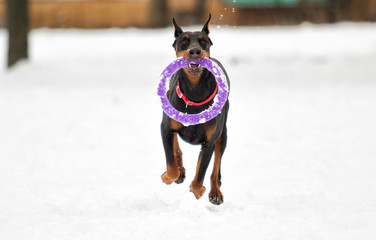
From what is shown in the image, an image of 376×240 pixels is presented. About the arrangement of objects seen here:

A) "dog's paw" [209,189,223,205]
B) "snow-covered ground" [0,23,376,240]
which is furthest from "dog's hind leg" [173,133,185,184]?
"dog's paw" [209,189,223,205]

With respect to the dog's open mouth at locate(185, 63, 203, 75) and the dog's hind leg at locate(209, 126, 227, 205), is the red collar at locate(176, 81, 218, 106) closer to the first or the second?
the dog's open mouth at locate(185, 63, 203, 75)

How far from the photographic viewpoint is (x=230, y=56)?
50.5 feet

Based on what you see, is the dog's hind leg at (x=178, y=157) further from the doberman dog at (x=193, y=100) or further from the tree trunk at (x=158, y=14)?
the tree trunk at (x=158, y=14)

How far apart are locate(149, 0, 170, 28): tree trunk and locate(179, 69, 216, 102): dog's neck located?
51.8 ft

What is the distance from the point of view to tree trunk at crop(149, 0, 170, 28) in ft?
65.0

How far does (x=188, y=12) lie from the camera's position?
2338 centimetres

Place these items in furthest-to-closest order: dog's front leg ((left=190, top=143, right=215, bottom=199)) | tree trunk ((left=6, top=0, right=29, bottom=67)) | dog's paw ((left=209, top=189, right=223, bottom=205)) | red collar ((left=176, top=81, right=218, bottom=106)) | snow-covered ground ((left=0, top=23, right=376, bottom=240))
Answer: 1. tree trunk ((left=6, top=0, right=29, bottom=67))
2. dog's paw ((left=209, top=189, right=223, bottom=205))
3. dog's front leg ((left=190, top=143, right=215, bottom=199))
4. red collar ((left=176, top=81, right=218, bottom=106))
5. snow-covered ground ((left=0, top=23, right=376, bottom=240))

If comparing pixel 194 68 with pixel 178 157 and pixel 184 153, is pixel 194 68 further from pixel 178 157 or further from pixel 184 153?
pixel 184 153

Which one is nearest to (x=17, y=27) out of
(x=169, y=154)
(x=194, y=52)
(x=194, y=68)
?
(x=169, y=154)

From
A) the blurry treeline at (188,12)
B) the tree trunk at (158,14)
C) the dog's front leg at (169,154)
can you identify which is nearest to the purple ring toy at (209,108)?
the dog's front leg at (169,154)

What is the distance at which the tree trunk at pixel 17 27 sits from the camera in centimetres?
1332

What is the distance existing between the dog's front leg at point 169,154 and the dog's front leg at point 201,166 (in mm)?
212

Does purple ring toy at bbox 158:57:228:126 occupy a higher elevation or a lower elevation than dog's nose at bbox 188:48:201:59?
lower

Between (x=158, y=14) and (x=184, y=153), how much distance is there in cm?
1400
